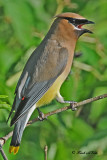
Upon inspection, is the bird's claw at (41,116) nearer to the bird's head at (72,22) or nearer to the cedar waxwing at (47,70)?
the cedar waxwing at (47,70)

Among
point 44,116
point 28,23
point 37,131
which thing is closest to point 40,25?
point 28,23

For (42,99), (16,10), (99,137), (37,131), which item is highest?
(16,10)

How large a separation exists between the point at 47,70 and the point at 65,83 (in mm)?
187

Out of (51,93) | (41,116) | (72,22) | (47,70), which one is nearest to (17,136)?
(41,116)

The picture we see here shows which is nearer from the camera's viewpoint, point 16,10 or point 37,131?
point 16,10

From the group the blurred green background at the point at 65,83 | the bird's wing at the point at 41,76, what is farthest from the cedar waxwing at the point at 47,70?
the blurred green background at the point at 65,83

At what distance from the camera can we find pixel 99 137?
15.7ft

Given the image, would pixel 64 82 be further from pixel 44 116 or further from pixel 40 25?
pixel 40 25

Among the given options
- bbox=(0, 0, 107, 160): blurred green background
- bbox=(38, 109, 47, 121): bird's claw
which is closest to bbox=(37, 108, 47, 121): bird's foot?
bbox=(38, 109, 47, 121): bird's claw

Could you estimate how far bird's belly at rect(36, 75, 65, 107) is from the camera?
4.80 m

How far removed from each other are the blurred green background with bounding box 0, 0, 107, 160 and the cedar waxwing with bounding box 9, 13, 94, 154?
11 cm

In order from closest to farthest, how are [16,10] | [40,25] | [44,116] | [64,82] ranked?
[44,116] < [64,82] < [16,10] < [40,25]

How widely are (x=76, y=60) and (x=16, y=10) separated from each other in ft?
2.21

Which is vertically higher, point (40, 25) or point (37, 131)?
point (40, 25)
